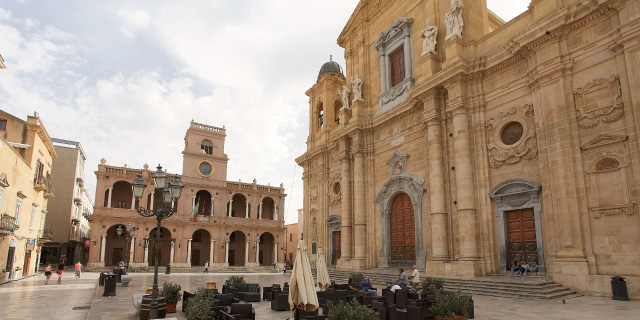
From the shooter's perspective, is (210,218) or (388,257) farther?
(210,218)

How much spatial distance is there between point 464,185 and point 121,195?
131ft

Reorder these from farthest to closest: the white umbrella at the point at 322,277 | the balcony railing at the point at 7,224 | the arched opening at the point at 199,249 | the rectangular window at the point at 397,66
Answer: the arched opening at the point at 199,249 < the rectangular window at the point at 397,66 < the balcony railing at the point at 7,224 < the white umbrella at the point at 322,277

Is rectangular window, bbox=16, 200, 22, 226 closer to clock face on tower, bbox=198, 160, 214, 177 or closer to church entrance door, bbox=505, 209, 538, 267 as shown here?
clock face on tower, bbox=198, 160, 214, 177

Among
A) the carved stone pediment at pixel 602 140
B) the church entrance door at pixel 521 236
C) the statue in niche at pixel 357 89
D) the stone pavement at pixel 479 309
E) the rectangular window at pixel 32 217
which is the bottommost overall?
the stone pavement at pixel 479 309

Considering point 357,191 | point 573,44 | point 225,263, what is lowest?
point 225,263

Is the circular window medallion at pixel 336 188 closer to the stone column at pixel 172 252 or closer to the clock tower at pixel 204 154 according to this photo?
the clock tower at pixel 204 154

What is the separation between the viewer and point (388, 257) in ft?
69.7

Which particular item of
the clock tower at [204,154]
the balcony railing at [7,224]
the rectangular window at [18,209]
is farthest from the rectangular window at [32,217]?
the clock tower at [204,154]

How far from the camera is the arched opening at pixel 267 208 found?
170 ft

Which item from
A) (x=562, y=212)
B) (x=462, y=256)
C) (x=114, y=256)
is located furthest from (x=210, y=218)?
(x=562, y=212)

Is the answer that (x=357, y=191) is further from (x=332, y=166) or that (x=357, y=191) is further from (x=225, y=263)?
(x=225, y=263)

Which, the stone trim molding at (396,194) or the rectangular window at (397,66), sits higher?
the rectangular window at (397,66)

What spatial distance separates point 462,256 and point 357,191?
8.43 metres

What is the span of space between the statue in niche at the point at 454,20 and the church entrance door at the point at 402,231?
8.31 metres
